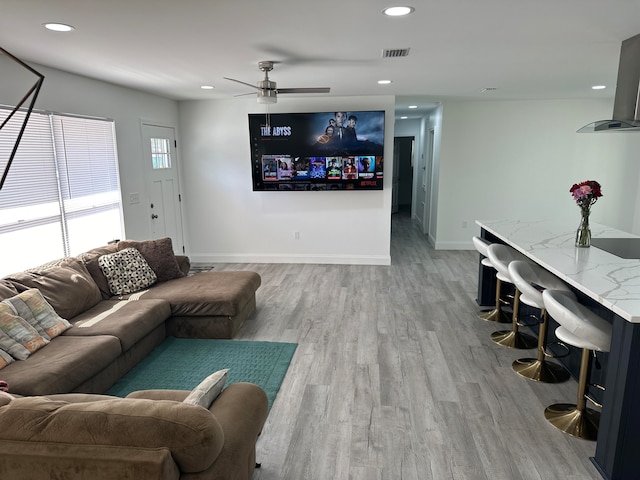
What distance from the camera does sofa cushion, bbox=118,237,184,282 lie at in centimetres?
427

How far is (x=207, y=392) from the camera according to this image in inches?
72.6

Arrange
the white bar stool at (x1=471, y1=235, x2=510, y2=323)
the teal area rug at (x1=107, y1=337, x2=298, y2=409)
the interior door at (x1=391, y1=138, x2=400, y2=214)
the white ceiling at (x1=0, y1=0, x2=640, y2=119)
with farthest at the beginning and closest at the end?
the interior door at (x1=391, y1=138, x2=400, y2=214), the white bar stool at (x1=471, y1=235, x2=510, y2=323), the teal area rug at (x1=107, y1=337, x2=298, y2=409), the white ceiling at (x1=0, y1=0, x2=640, y2=119)

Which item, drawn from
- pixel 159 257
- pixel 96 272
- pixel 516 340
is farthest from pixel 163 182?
pixel 516 340

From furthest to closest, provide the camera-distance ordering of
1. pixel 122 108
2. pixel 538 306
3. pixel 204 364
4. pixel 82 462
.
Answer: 1. pixel 122 108
2. pixel 204 364
3. pixel 538 306
4. pixel 82 462

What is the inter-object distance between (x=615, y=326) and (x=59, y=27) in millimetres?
3645

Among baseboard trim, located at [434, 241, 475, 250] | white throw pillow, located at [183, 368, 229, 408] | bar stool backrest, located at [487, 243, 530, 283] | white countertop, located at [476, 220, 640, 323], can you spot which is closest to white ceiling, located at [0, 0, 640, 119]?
white countertop, located at [476, 220, 640, 323]

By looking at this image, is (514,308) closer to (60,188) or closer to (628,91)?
(628,91)

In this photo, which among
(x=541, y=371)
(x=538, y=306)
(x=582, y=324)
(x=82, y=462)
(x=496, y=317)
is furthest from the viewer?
(x=496, y=317)

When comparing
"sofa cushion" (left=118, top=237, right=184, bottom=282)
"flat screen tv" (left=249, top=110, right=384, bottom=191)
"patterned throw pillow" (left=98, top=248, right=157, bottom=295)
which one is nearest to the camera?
"patterned throw pillow" (left=98, top=248, right=157, bottom=295)

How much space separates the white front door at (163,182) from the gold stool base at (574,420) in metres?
4.90

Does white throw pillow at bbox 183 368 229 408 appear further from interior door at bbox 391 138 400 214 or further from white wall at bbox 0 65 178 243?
interior door at bbox 391 138 400 214

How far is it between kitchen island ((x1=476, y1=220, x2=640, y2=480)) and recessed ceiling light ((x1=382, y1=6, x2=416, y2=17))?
73.0 inches

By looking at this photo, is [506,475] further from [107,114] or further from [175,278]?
[107,114]

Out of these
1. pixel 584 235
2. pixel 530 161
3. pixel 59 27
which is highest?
pixel 59 27
